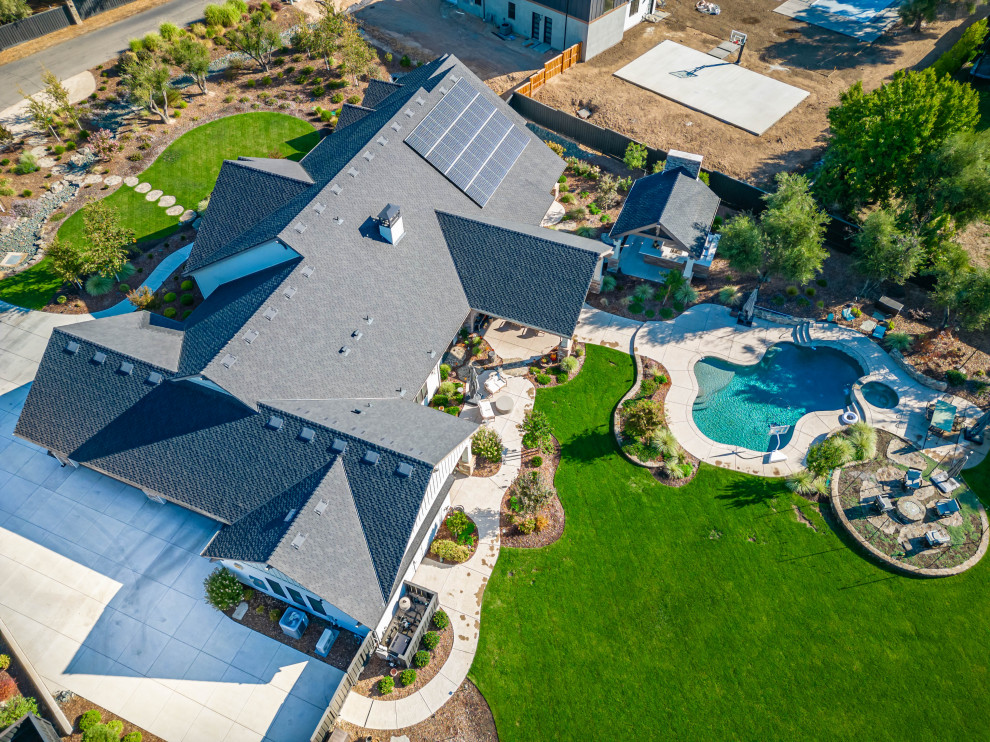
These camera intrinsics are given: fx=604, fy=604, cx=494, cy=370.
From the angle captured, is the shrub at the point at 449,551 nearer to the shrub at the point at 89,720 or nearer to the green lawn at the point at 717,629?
the green lawn at the point at 717,629

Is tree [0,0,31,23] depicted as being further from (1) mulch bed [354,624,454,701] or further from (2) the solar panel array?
(1) mulch bed [354,624,454,701]

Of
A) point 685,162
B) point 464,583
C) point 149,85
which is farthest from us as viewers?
point 149,85

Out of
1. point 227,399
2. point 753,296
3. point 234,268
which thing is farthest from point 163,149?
point 753,296

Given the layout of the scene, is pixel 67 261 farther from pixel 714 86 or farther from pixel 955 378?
pixel 714 86

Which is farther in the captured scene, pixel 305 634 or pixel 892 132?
pixel 892 132

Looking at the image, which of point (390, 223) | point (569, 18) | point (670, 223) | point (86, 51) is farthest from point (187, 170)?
point (670, 223)

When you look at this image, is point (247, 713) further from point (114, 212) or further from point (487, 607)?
point (114, 212)
